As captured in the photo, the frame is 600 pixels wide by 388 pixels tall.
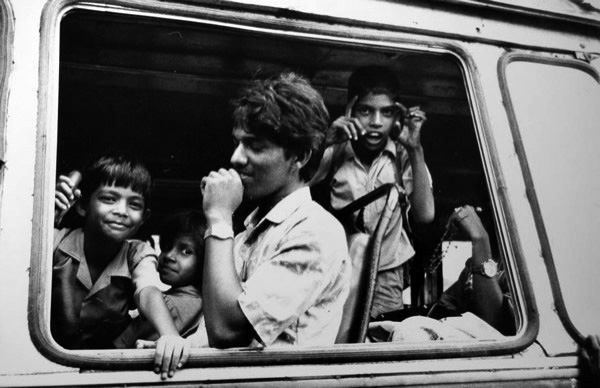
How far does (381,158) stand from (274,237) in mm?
635

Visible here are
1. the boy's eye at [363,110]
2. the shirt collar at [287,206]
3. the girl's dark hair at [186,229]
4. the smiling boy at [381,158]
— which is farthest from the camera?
the boy's eye at [363,110]

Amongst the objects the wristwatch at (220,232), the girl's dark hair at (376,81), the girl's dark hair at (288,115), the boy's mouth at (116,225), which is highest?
the girl's dark hair at (376,81)

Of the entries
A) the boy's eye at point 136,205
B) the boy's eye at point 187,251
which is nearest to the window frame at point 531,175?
the boy's eye at point 187,251

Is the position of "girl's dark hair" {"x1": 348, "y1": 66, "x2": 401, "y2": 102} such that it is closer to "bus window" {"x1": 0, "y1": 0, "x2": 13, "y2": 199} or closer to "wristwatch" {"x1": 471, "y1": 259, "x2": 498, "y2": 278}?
"wristwatch" {"x1": 471, "y1": 259, "x2": 498, "y2": 278}

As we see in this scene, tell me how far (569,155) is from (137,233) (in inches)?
54.9

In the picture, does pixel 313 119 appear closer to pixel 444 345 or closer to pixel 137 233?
pixel 137 233

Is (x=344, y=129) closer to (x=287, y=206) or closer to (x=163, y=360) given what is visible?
(x=287, y=206)

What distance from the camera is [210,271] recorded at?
5.08 ft

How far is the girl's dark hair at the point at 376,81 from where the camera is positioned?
2.19 m

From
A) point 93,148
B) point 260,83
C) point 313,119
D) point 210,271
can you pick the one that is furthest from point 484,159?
point 93,148

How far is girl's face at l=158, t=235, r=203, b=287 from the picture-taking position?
6.31 ft

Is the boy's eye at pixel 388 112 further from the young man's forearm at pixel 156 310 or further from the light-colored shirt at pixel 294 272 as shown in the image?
the young man's forearm at pixel 156 310

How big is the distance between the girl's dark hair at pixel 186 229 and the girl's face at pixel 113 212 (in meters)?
0.18

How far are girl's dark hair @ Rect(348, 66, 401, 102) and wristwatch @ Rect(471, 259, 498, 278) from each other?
64 cm
